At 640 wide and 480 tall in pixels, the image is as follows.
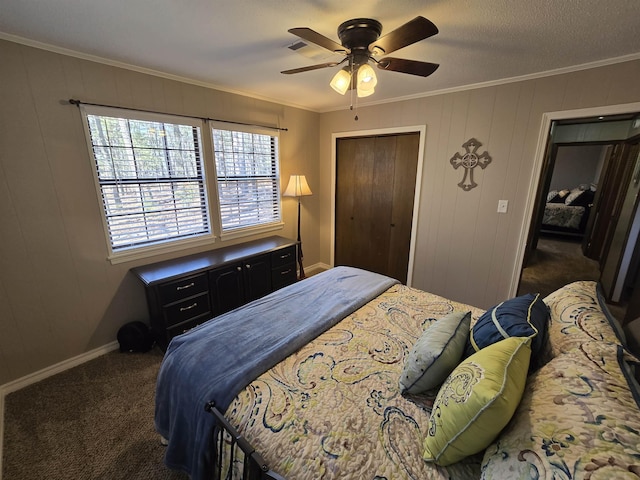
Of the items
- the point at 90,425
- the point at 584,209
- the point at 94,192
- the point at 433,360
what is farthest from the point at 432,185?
the point at 584,209

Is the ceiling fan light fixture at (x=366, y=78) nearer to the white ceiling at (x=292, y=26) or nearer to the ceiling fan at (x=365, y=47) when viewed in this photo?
the ceiling fan at (x=365, y=47)

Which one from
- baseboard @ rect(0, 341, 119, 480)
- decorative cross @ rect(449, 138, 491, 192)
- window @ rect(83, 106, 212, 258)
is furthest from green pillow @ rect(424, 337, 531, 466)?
window @ rect(83, 106, 212, 258)

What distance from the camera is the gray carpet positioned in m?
1.48

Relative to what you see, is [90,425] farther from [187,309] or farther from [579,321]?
[579,321]

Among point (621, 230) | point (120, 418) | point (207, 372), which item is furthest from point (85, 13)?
point (621, 230)

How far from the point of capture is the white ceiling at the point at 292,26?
139cm

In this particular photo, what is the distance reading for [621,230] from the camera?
3221mm

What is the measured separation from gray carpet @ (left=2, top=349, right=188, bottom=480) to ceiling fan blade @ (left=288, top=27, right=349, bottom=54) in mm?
2353

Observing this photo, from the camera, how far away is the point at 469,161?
111 inches

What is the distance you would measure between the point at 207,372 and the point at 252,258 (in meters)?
1.64

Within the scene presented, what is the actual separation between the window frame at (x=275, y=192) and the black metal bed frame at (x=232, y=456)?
2235mm

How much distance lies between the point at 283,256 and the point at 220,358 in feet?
6.15

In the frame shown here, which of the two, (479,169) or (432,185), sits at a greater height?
(479,169)

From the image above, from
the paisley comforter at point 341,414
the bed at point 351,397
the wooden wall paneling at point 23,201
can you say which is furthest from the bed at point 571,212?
the wooden wall paneling at point 23,201
